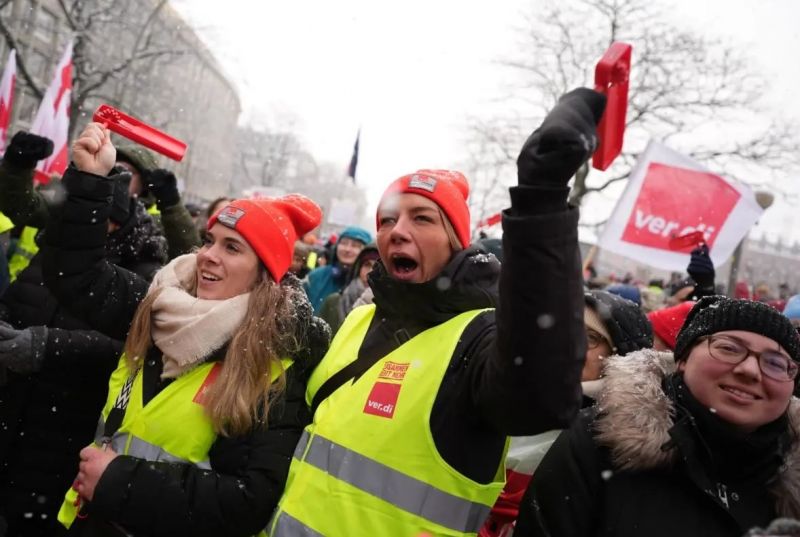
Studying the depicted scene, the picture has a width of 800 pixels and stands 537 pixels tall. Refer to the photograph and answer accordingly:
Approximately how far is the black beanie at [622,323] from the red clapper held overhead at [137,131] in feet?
5.77

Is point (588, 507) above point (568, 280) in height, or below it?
below

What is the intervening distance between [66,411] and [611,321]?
231cm

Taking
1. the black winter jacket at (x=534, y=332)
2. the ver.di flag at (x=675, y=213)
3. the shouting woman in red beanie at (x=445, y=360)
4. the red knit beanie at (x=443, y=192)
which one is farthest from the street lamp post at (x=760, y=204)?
the black winter jacket at (x=534, y=332)

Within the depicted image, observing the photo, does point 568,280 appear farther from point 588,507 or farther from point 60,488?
point 60,488

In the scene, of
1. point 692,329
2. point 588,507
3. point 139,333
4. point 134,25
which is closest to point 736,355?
point 692,329

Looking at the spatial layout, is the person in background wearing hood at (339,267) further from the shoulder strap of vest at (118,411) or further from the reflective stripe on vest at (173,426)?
the reflective stripe on vest at (173,426)

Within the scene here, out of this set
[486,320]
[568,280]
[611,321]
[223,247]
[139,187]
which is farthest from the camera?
[139,187]

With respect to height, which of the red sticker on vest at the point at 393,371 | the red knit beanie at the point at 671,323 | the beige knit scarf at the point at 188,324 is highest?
the red knit beanie at the point at 671,323

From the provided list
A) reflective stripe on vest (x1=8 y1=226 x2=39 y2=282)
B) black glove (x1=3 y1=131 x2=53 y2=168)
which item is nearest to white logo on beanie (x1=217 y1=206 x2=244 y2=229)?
black glove (x1=3 y1=131 x2=53 y2=168)

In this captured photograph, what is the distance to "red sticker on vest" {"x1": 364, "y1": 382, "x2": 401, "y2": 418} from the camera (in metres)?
1.62

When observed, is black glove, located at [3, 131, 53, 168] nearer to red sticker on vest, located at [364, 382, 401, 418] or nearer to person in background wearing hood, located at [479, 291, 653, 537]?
red sticker on vest, located at [364, 382, 401, 418]

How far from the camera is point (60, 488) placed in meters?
2.62

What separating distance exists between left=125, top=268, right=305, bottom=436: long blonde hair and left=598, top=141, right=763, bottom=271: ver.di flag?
15.0 feet

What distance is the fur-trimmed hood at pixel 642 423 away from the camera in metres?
1.70
